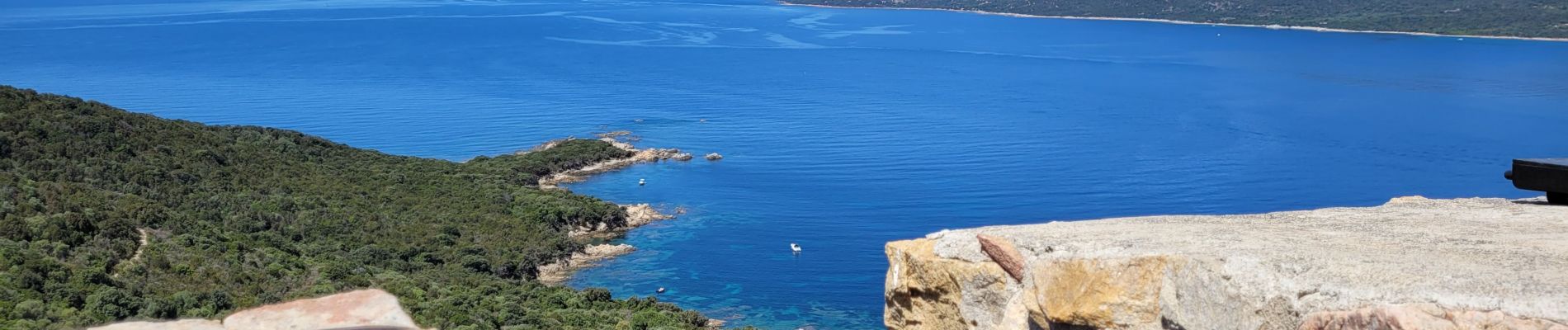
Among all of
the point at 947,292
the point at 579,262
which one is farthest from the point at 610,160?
the point at 947,292

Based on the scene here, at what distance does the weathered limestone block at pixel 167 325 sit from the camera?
1989cm

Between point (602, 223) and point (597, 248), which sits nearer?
point (597, 248)

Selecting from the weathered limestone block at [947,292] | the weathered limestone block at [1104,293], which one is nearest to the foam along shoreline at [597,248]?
the weathered limestone block at [947,292]

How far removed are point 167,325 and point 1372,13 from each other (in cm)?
17232

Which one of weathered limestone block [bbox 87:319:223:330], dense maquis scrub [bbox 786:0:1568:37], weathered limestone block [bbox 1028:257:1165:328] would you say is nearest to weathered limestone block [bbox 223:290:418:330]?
weathered limestone block [bbox 87:319:223:330]

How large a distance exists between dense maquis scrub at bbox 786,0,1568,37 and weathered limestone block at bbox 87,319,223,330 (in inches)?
5805

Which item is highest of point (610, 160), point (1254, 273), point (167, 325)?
point (1254, 273)

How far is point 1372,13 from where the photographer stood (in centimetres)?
16725

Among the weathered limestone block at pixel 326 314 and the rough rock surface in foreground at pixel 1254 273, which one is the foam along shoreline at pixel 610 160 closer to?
the weathered limestone block at pixel 326 314

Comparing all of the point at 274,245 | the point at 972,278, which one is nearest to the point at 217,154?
the point at 274,245

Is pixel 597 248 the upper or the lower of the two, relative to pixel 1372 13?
upper

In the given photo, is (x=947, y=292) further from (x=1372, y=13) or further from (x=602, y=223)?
(x=1372, y=13)

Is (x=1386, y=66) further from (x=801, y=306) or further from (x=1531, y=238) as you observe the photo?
(x=1531, y=238)

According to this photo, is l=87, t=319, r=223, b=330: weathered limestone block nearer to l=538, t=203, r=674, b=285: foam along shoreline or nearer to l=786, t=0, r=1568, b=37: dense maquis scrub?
l=538, t=203, r=674, b=285: foam along shoreline
